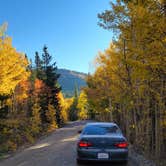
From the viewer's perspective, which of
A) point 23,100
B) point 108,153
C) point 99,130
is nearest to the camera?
point 108,153

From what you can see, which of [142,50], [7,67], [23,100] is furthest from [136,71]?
[23,100]

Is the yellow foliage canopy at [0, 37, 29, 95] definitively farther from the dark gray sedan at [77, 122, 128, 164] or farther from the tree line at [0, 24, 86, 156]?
the dark gray sedan at [77, 122, 128, 164]

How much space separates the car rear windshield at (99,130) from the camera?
11578 millimetres

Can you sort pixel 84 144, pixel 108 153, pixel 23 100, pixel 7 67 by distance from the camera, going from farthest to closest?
pixel 23 100, pixel 7 67, pixel 84 144, pixel 108 153

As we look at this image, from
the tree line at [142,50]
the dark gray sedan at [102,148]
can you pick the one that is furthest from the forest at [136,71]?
the dark gray sedan at [102,148]

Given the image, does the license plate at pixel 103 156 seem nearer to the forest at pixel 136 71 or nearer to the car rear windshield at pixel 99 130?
the car rear windshield at pixel 99 130

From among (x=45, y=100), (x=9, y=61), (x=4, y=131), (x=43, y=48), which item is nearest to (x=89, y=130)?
(x=9, y=61)

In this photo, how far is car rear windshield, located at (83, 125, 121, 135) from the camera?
38.0 feet

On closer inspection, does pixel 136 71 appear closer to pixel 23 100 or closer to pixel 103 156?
pixel 103 156

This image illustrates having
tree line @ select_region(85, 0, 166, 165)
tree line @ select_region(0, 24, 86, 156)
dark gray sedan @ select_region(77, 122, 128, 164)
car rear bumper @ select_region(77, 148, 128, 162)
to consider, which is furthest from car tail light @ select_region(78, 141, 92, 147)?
tree line @ select_region(0, 24, 86, 156)

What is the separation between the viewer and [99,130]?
38.6 ft

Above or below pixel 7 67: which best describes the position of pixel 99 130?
below

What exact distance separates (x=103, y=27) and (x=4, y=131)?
1281cm

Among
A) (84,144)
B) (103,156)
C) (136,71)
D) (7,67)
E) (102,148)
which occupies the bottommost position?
(103,156)
